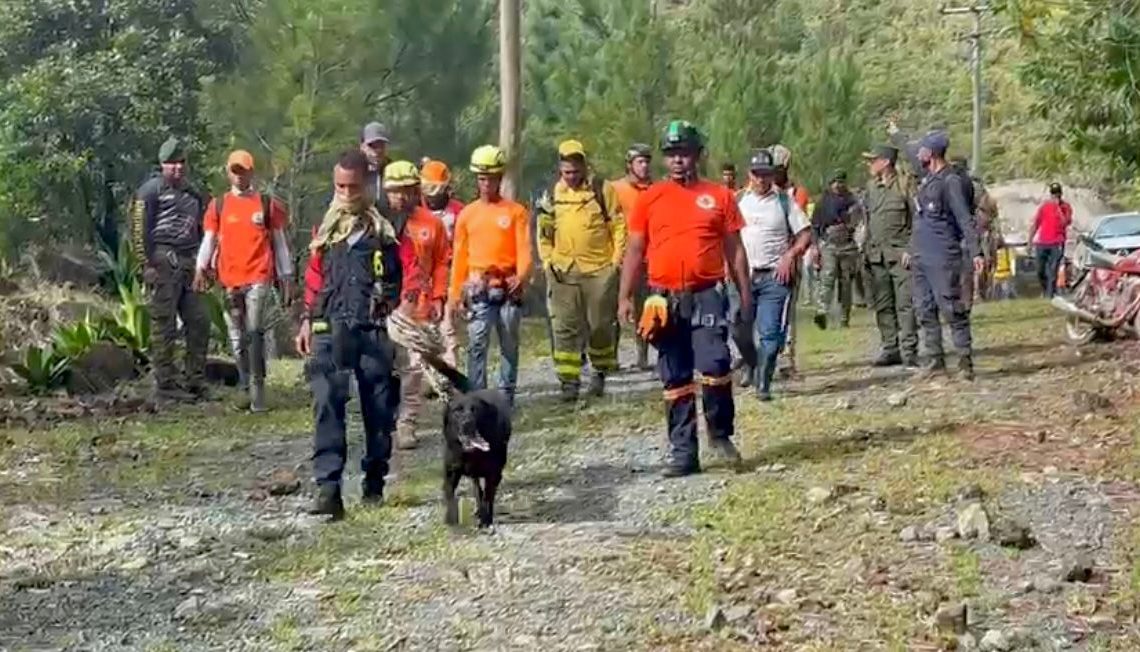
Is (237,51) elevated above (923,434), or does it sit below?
above

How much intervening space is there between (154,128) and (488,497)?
23.3 m

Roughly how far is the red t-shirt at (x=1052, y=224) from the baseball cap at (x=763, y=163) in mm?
17417

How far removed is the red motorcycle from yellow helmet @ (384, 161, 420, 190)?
29.7 feet

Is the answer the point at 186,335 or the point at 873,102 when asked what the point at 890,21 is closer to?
the point at 873,102

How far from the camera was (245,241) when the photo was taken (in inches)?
561

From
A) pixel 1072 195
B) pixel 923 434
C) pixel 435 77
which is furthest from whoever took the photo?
pixel 1072 195

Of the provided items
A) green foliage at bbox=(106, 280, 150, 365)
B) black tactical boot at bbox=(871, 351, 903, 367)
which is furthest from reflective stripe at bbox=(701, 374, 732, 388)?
green foliage at bbox=(106, 280, 150, 365)

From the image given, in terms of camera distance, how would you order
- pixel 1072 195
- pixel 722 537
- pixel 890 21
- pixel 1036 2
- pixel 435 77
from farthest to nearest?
pixel 890 21
pixel 1072 195
pixel 435 77
pixel 1036 2
pixel 722 537

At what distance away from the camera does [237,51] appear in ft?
107

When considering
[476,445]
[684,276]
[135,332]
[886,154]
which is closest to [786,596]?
[476,445]

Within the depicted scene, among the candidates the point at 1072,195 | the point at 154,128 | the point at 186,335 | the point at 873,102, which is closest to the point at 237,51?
the point at 154,128

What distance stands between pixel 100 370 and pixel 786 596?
10.2m

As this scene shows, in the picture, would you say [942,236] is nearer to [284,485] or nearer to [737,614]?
[284,485]

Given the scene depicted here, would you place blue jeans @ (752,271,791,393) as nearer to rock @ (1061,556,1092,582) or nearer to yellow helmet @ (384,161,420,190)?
yellow helmet @ (384,161,420,190)
